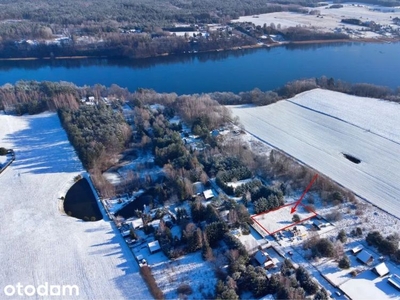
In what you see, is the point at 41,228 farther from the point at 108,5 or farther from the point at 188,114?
the point at 108,5

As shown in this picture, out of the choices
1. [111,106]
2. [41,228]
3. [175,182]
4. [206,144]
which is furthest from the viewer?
[111,106]

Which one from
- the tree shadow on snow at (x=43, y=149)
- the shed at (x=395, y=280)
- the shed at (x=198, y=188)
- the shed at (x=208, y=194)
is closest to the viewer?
the shed at (x=395, y=280)

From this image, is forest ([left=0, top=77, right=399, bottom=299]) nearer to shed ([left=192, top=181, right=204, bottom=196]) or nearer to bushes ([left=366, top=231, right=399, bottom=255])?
bushes ([left=366, top=231, right=399, bottom=255])

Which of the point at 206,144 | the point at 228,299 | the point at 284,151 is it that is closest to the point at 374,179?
the point at 284,151

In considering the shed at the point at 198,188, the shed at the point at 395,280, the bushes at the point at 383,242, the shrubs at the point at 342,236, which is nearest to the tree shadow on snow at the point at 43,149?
the shed at the point at 198,188

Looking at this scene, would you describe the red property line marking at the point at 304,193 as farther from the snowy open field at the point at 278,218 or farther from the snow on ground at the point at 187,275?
the snow on ground at the point at 187,275

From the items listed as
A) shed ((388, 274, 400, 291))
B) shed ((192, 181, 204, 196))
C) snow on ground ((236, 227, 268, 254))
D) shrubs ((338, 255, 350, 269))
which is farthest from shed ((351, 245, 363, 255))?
shed ((192, 181, 204, 196))

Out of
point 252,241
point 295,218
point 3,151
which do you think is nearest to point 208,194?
point 252,241
